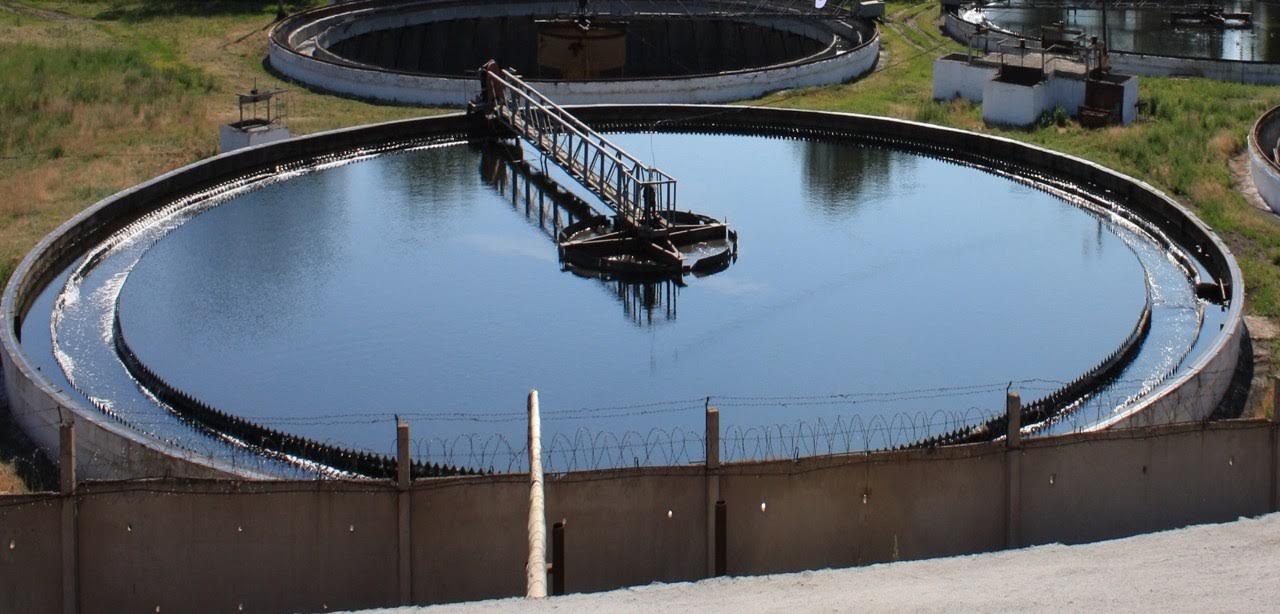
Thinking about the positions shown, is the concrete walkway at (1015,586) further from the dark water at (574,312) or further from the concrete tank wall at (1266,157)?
the concrete tank wall at (1266,157)

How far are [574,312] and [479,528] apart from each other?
11924 mm

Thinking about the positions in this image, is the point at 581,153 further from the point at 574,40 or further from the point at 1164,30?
the point at 1164,30

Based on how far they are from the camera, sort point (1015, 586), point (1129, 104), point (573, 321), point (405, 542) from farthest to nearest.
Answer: point (1129, 104), point (573, 321), point (405, 542), point (1015, 586)

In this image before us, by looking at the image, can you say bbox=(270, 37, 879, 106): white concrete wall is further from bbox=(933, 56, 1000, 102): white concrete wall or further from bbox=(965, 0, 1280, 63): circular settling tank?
bbox=(965, 0, 1280, 63): circular settling tank

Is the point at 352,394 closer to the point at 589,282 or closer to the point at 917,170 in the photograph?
the point at 589,282

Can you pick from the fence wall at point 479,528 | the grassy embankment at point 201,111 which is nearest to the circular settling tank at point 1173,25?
the grassy embankment at point 201,111

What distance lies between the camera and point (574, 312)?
32531 mm

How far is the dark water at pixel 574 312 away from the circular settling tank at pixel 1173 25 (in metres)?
23.2

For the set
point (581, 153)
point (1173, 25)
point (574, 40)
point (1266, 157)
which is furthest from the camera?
point (1173, 25)

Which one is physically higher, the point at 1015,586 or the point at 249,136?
the point at 249,136

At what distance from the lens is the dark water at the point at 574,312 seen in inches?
1112

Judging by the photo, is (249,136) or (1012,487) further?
(249,136)

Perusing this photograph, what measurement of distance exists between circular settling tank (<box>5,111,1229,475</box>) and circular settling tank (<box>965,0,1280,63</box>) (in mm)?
22494

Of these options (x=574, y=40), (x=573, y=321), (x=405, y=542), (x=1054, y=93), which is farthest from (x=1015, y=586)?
(x=574, y=40)
